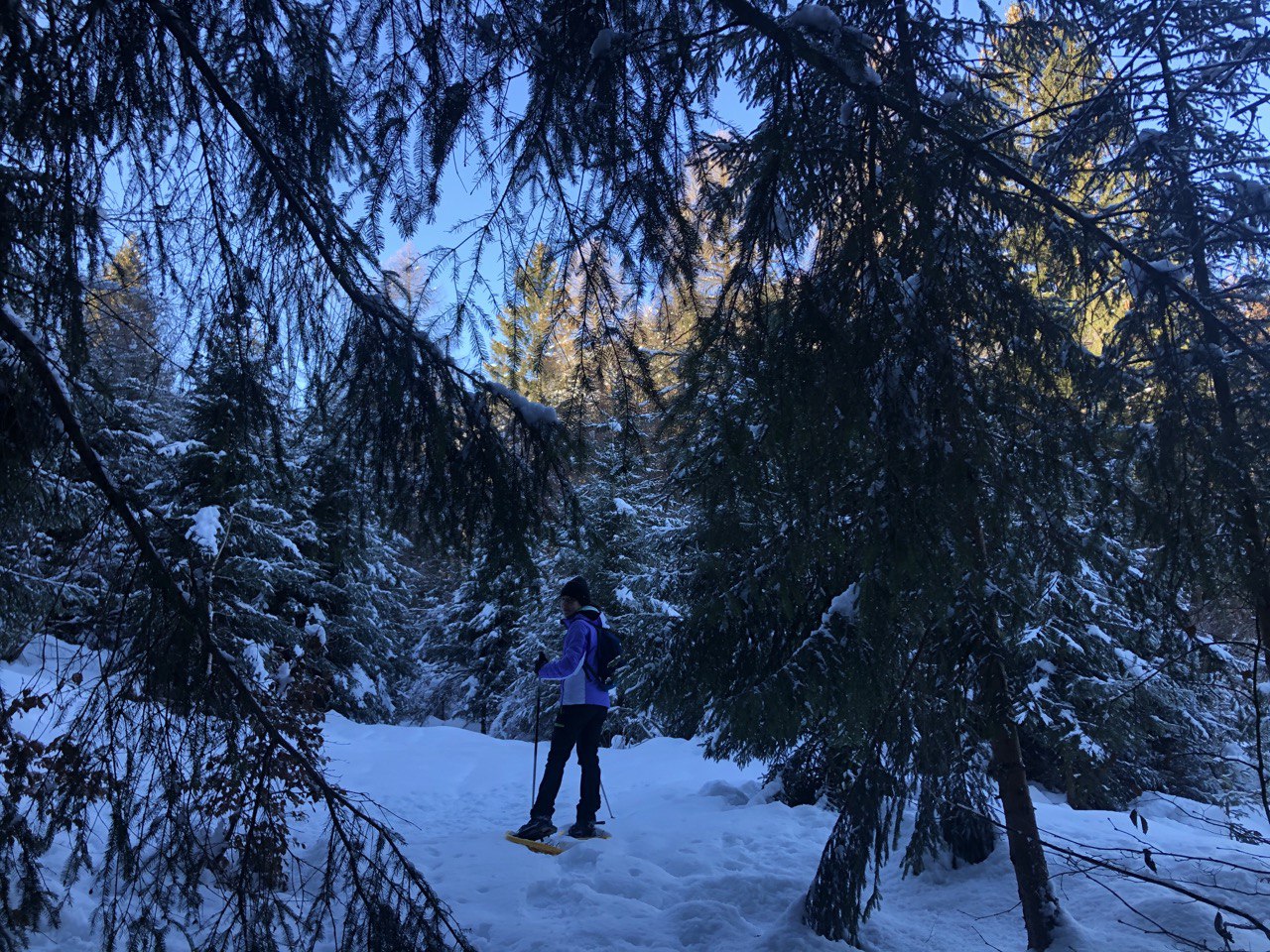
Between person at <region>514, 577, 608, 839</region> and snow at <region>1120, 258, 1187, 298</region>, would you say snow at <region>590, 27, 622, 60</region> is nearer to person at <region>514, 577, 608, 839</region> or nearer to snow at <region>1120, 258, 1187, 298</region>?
snow at <region>1120, 258, 1187, 298</region>

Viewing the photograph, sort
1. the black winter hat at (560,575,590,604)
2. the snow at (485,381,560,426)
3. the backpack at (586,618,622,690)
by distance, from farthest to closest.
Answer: the black winter hat at (560,575,590,604) < the backpack at (586,618,622,690) < the snow at (485,381,560,426)

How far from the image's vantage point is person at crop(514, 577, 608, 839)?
18.9ft

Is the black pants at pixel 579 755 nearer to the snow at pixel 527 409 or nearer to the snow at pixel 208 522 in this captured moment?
the snow at pixel 527 409

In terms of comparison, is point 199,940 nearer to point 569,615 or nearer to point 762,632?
point 569,615

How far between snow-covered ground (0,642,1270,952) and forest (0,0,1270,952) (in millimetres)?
195

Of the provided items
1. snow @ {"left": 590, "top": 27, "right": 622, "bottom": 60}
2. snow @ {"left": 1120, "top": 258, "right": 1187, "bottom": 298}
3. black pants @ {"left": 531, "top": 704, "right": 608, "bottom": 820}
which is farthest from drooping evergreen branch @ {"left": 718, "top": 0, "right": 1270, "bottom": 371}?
black pants @ {"left": 531, "top": 704, "right": 608, "bottom": 820}

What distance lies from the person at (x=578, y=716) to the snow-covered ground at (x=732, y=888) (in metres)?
0.34

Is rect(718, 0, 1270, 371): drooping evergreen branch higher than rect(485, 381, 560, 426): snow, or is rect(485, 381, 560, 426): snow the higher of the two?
rect(718, 0, 1270, 371): drooping evergreen branch

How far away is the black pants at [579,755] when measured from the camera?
18.9ft

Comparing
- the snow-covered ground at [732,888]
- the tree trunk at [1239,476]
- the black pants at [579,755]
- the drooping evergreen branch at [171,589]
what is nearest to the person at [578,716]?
the black pants at [579,755]

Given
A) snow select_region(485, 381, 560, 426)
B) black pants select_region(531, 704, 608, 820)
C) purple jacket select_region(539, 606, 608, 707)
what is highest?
snow select_region(485, 381, 560, 426)

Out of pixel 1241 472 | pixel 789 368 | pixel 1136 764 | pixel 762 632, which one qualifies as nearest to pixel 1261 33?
pixel 1241 472

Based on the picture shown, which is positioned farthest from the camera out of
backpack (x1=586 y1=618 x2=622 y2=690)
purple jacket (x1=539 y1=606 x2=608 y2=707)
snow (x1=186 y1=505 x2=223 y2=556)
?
snow (x1=186 y1=505 x2=223 y2=556)

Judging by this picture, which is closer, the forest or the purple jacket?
the forest
